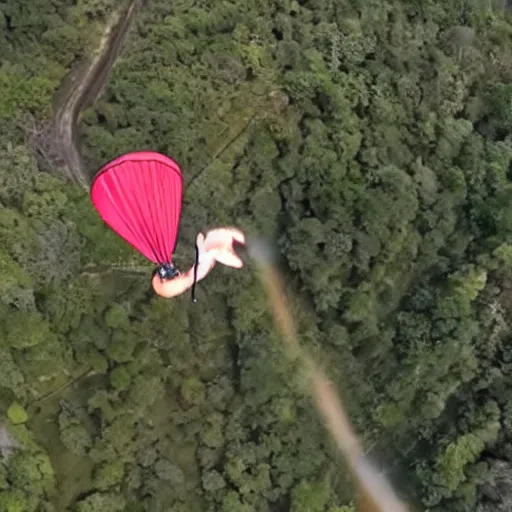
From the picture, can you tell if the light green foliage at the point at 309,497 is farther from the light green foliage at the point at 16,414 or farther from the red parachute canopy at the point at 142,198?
the red parachute canopy at the point at 142,198

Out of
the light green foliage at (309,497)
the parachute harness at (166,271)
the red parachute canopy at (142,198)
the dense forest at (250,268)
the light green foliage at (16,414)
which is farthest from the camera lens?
the light green foliage at (309,497)

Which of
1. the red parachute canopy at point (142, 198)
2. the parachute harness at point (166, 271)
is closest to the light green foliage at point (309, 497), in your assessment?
the parachute harness at point (166, 271)

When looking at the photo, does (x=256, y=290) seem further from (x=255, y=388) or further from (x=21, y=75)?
(x=21, y=75)

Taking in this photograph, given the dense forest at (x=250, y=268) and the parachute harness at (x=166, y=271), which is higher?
the parachute harness at (x=166, y=271)

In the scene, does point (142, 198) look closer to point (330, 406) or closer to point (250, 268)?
point (250, 268)

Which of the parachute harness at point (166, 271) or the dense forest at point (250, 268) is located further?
the dense forest at point (250, 268)

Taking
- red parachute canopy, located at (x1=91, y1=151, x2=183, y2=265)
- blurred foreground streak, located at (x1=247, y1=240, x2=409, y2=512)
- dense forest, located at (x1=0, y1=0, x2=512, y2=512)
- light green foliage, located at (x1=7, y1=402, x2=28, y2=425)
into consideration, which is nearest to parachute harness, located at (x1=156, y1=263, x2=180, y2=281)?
red parachute canopy, located at (x1=91, y1=151, x2=183, y2=265)
